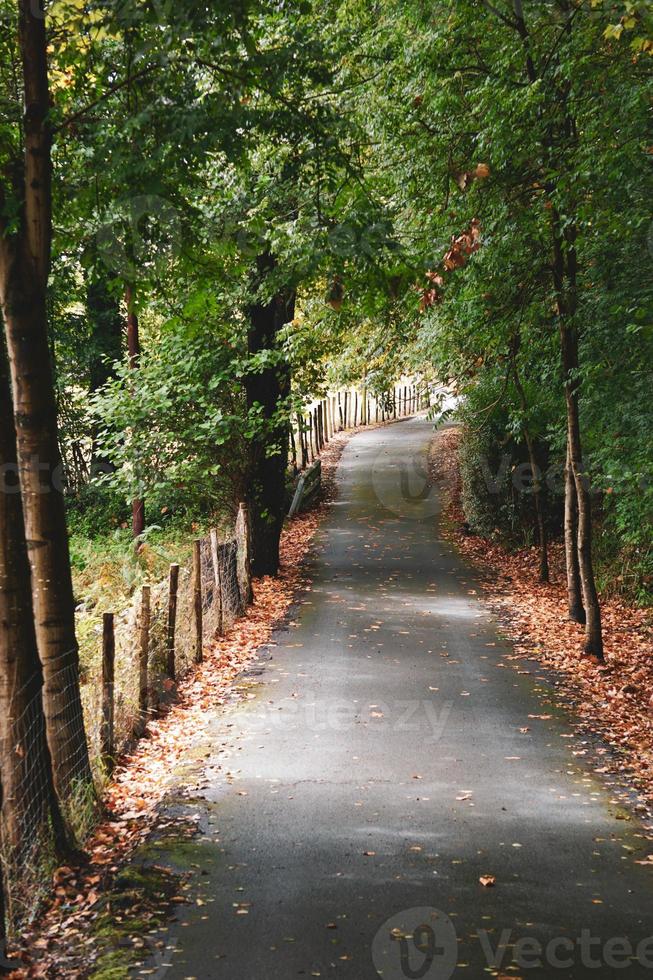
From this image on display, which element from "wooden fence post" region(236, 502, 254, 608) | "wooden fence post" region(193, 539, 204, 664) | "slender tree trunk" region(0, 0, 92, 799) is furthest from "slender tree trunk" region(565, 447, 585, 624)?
"slender tree trunk" region(0, 0, 92, 799)

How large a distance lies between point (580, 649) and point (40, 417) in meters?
9.33

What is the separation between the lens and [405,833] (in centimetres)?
700

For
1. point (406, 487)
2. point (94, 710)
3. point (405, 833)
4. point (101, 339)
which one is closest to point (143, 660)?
point (94, 710)

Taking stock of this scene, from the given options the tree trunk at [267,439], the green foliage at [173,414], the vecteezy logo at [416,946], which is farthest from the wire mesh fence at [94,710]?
the tree trunk at [267,439]

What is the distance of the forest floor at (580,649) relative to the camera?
934 cm

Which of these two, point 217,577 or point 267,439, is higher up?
point 267,439

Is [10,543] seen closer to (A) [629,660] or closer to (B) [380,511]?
(A) [629,660]

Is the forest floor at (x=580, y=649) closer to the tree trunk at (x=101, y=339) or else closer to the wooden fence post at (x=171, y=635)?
the wooden fence post at (x=171, y=635)

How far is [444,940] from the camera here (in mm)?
5359

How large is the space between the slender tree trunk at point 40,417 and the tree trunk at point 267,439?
11.0 meters

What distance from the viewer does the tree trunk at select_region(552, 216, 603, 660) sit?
40.3ft

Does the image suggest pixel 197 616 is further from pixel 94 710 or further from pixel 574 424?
pixel 574 424

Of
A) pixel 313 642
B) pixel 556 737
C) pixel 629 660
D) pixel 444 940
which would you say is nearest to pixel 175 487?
pixel 313 642

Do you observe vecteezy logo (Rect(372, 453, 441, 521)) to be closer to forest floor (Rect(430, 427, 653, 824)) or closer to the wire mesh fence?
forest floor (Rect(430, 427, 653, 824))
